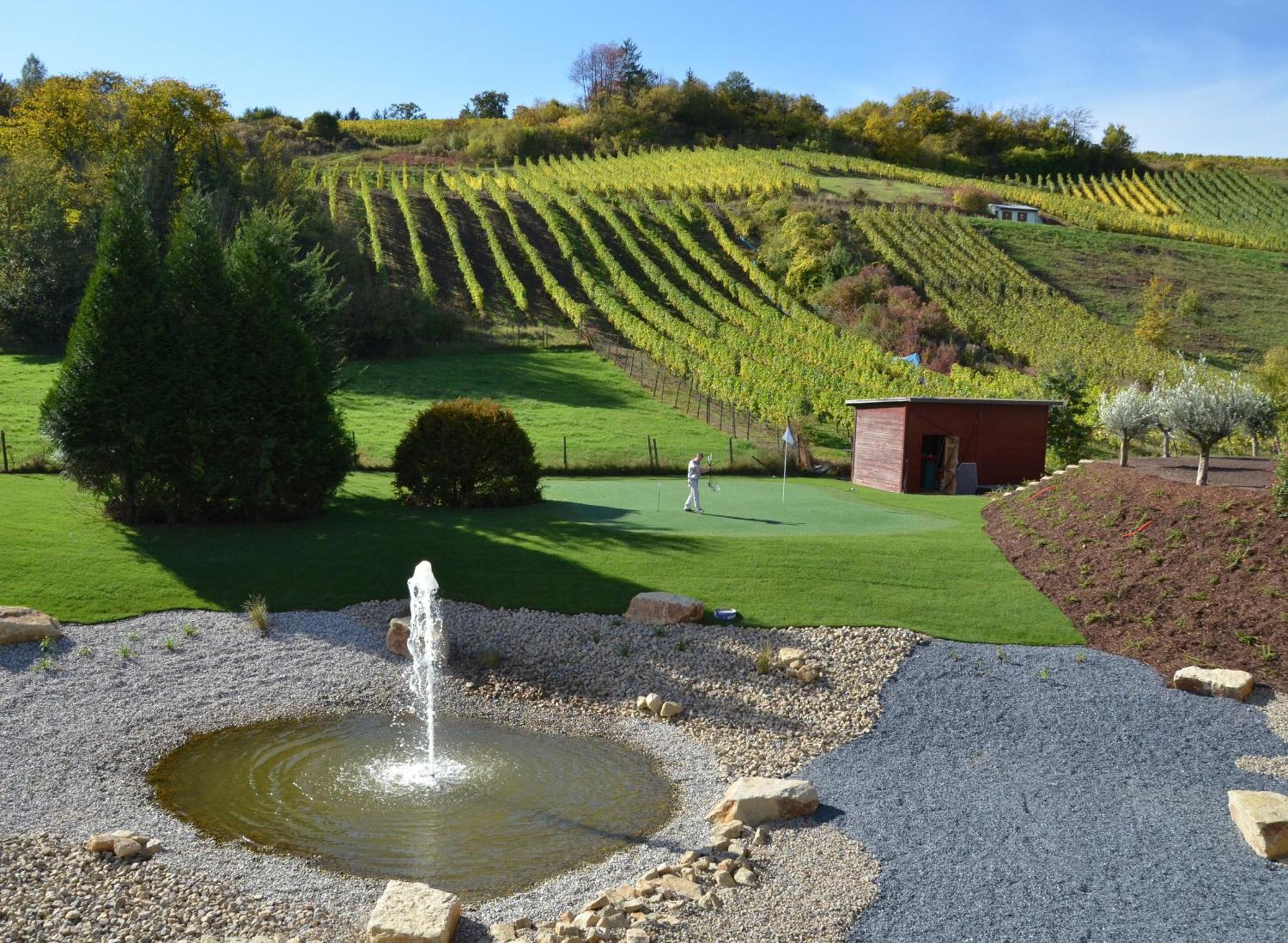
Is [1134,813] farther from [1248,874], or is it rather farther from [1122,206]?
[1122,206]

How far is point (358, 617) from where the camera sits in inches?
549

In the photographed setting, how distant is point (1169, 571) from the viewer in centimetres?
1436

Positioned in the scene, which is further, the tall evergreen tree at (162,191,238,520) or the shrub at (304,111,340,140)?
the shrub at (304,111,340,140)

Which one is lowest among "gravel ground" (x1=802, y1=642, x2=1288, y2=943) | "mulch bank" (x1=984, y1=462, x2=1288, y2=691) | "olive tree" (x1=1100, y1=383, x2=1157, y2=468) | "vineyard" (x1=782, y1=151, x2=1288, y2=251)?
"gravel ground" (x1=802, y1=642, x2=1288, y2=943)

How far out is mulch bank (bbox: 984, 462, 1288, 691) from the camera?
1271 cm

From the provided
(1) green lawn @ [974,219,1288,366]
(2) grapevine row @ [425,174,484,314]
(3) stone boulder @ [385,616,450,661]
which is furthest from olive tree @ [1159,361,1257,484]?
(2) grapevine row @ [425,174,484,314]

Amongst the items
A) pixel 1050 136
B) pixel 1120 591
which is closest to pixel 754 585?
pixel 1120 591

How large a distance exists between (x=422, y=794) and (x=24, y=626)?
641 cm

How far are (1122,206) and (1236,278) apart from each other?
24862 millimetres

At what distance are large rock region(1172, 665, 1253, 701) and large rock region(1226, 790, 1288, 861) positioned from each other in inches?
128

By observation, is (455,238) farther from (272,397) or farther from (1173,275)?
(272,397)

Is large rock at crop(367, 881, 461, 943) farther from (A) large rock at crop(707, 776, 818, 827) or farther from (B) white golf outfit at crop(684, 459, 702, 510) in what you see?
(B) white golf outfit at crop(684, 459, 702, 510)

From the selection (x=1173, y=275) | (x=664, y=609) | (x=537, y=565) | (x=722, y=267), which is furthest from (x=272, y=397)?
(x=1173, y=275)

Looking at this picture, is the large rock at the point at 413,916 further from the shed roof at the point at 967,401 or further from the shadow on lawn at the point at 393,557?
the shed roof at the point at 967,401
